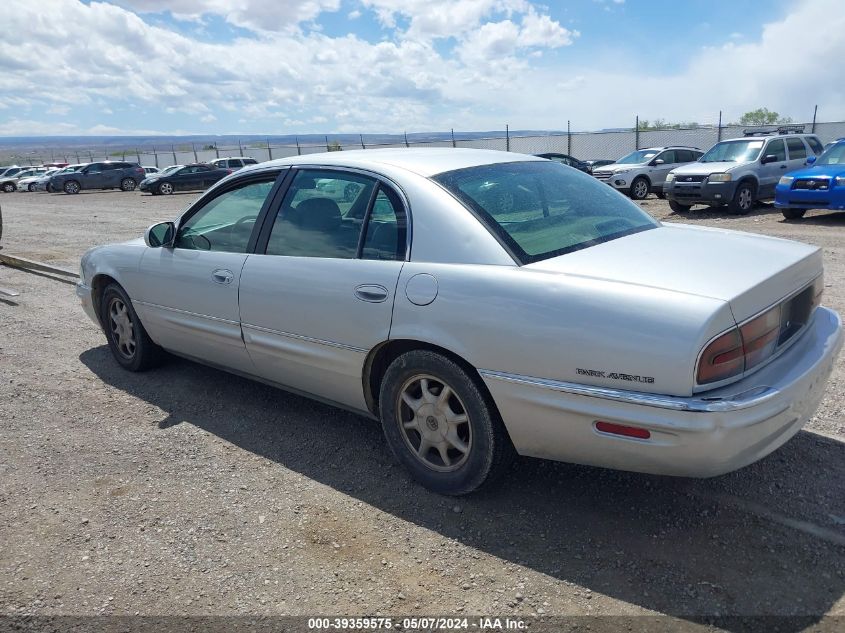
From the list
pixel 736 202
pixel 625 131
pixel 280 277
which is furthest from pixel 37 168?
pixel 280 277

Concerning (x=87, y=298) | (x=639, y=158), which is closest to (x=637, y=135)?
(x=639, y=158)

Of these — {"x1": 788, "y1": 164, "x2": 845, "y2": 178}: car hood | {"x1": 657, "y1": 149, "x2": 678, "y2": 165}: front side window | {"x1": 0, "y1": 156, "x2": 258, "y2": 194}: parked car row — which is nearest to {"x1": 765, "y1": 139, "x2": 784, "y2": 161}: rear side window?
{"x1": 788, "y1": 164, "x2": 845, "y2": 178}: car hood

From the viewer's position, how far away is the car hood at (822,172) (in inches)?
464

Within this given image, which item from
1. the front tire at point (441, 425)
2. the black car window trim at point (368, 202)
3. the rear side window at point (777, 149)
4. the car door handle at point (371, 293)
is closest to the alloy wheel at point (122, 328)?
the black car window trim at point (368, 202)

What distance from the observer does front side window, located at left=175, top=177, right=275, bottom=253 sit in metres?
4.05

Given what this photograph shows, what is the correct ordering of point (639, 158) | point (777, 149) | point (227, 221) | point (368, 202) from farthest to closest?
1. point (639, 158)
2. point (777, 149)
3. point (227, 221)
4. point (368, 202)

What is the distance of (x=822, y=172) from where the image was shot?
12.0 meters

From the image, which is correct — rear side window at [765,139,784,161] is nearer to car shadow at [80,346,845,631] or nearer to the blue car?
the blue car

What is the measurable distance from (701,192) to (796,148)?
2.97 meters

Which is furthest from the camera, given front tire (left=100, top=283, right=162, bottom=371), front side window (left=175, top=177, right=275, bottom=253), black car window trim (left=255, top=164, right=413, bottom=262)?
front tire (left=100, top=283, right=162, bottom=371)

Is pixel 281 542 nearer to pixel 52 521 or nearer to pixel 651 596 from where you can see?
pixel 52 521

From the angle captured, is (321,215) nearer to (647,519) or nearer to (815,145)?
(647,519)

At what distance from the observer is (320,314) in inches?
136

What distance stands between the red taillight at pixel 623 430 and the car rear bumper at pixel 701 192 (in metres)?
13.0
